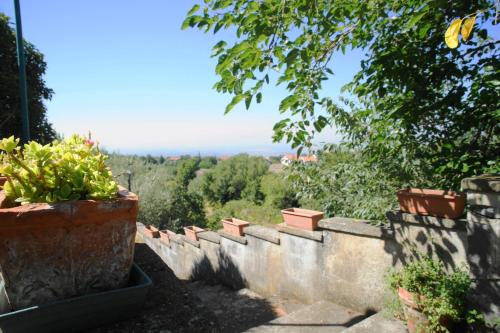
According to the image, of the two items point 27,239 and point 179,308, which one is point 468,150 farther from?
point 27,239

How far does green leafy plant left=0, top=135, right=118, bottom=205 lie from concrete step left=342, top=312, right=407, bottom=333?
213 centimetres

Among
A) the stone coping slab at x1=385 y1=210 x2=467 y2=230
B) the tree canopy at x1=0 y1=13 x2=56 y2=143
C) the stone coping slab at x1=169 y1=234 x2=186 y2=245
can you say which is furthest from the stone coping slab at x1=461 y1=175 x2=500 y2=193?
the tree canopy at x1=0 y1=13 x2=56 y2=143

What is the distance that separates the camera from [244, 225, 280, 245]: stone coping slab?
4000 mm

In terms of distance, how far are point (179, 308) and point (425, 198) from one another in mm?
2036

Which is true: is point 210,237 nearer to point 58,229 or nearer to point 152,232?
point 152,232

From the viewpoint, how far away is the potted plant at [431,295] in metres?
2.08

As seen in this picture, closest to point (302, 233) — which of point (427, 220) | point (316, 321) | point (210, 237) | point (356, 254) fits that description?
point (356, 254)

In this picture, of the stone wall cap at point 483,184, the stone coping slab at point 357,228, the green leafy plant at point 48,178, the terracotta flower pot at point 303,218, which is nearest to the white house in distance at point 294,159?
the terracotta flower pot at point 303,218

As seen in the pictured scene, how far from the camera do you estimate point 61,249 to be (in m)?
0.96

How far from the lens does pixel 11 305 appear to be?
94 centimetres

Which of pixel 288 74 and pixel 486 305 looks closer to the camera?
pixel 486 305

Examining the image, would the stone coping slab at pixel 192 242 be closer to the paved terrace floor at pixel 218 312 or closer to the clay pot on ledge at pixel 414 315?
the paved terrace floor at pixel 218 312

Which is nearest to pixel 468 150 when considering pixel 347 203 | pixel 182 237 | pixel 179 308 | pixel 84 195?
pixel 347 203

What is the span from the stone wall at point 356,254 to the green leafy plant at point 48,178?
2.18m
